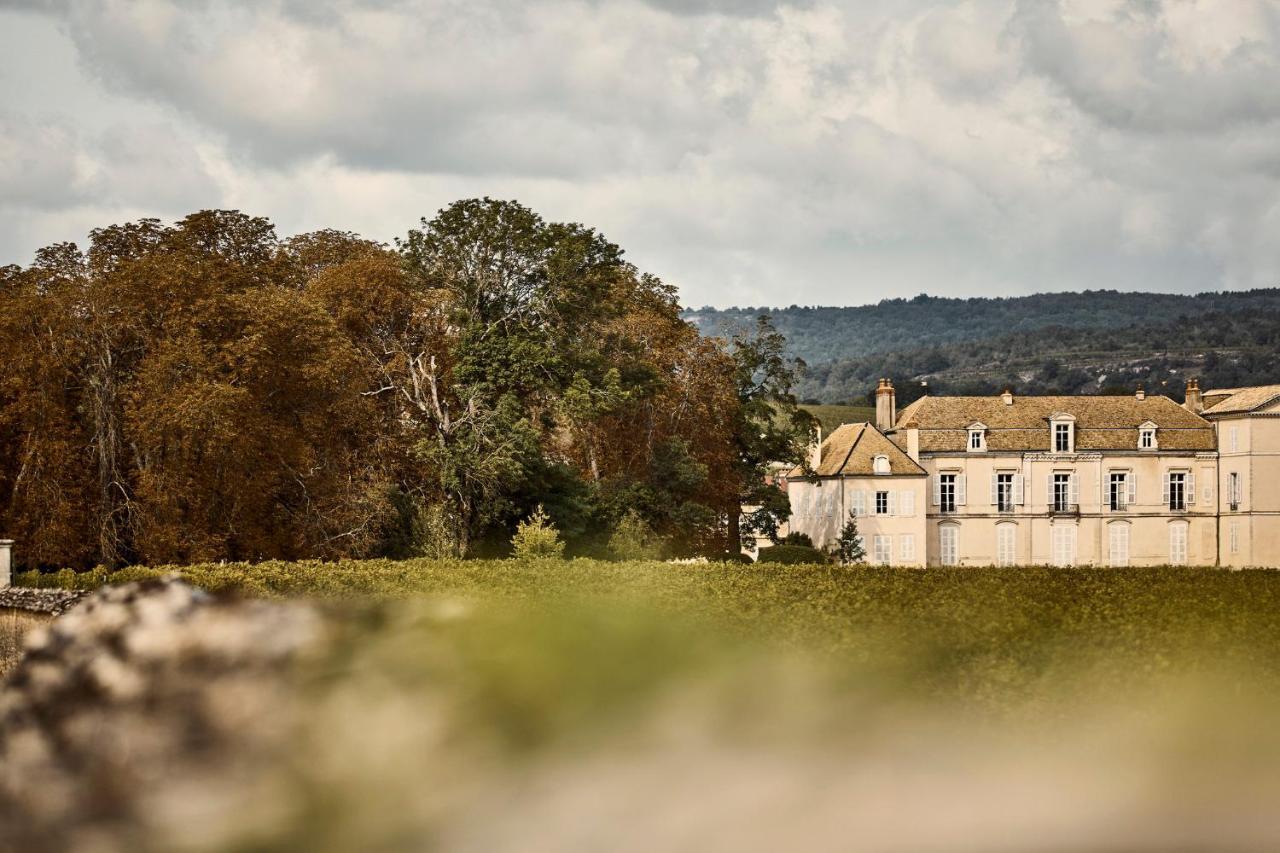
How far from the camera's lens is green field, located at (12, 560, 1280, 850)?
5.96 m

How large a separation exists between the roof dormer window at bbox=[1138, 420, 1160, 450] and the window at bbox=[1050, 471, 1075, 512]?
13.5 feet

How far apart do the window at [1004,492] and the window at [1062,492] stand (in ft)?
6.99

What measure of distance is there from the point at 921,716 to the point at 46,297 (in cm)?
2968

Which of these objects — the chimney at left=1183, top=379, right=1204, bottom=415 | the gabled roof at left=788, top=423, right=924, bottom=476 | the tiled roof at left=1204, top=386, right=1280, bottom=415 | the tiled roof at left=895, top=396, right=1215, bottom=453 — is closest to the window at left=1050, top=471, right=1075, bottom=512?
the tiled roof at left=895, top=396, right=1215, bottom=453

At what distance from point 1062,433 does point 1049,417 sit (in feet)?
→ 3.52

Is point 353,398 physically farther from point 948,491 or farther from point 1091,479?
point 1091,479

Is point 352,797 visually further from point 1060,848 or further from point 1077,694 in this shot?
point 1077,694

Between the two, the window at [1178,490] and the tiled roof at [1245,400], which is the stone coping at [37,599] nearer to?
the window at [1178,490]

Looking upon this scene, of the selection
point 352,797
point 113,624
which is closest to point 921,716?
point 352,797

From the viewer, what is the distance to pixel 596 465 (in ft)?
148

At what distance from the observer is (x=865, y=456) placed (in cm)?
6550

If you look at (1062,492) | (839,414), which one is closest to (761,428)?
(1062,492)

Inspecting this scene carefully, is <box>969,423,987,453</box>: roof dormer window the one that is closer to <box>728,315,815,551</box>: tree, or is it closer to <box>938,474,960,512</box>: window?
<box>938,474,960,512</box>: window

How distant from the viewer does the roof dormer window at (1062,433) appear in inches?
2758
